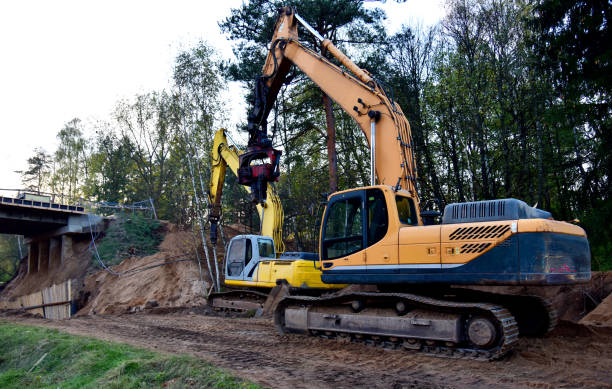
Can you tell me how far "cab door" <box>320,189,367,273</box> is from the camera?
24.9 ft

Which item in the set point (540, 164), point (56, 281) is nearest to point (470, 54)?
point (540, 164)

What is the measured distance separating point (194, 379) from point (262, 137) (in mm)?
7233

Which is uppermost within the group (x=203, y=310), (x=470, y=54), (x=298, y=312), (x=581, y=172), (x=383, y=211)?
(x=470, y=54)

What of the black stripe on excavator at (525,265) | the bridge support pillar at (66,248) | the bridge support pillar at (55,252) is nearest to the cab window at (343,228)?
the black stripe on excavator at (525,265)

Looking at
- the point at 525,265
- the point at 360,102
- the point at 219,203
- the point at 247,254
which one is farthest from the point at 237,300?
the point at 525,265

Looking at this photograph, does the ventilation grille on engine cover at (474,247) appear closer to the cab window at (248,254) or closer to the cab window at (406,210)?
the cab window at (406,210)

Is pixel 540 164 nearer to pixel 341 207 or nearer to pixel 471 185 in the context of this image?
pixel 471 185

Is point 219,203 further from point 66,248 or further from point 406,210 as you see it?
point 66,248

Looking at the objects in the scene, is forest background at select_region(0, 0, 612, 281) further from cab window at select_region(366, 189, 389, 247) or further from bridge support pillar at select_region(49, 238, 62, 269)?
bridge support pillar at select_region(49, 238, 62, 269)

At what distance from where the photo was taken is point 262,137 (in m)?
11.6

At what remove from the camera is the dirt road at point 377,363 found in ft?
16.9

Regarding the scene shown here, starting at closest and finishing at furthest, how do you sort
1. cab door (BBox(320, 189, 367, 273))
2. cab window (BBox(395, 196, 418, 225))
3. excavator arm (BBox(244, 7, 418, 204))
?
cab window (BBox(395, 196, 418, 225)) → cab door (BBox(320, 189, 367, 273)) → excavator arm (BBox(244, 7, 418, 204))

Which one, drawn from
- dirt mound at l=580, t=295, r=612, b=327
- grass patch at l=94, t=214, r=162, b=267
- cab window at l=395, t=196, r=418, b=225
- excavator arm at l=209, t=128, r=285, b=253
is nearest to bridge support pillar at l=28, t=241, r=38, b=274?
grass patch at l=94, t=214, r=162, b=267

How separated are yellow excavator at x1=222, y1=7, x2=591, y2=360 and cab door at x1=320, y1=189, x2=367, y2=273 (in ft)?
0.06
